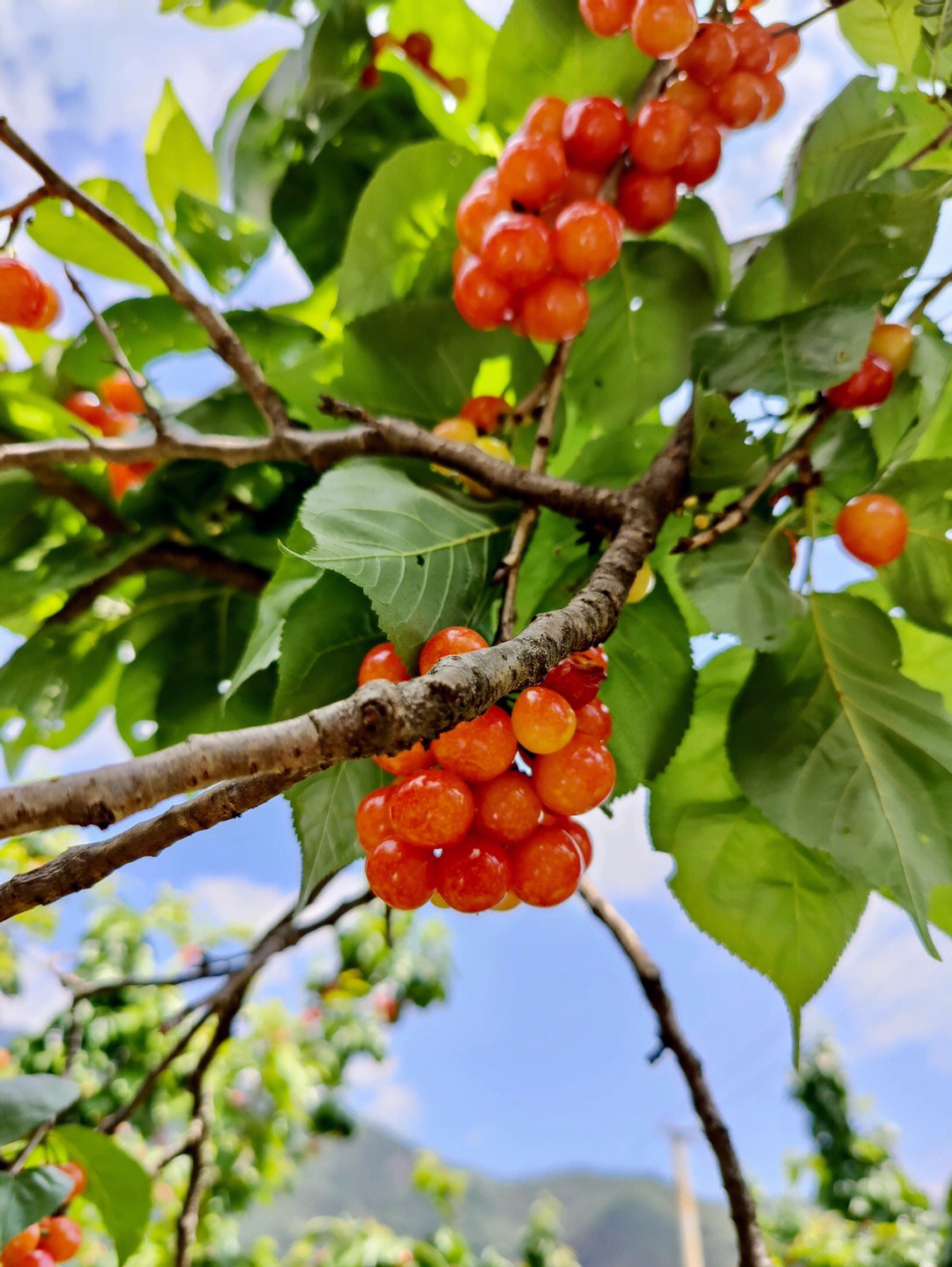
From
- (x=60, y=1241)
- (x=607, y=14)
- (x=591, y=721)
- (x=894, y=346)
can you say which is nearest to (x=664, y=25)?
(x=607, y=14)

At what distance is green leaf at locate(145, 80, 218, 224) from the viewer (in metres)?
0.45

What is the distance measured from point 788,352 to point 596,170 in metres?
0.10

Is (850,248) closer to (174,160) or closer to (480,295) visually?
(480,295)

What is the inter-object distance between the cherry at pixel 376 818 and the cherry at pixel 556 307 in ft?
0.56

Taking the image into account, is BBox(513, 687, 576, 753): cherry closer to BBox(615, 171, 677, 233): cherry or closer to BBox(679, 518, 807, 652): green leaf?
BBox(679, 518, 807, 652): green leaf

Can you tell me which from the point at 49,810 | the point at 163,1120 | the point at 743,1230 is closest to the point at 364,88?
the point at 49,810

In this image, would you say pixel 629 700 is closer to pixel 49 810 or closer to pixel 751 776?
pixel 751 776

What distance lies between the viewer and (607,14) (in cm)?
31

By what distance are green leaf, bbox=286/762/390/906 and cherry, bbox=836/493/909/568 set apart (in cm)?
17

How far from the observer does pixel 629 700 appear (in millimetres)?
298

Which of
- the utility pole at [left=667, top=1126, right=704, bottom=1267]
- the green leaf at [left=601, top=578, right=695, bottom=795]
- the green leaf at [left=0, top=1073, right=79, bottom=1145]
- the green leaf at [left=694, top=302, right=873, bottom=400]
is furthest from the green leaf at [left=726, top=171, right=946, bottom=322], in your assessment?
the utility pole at [left=667, top=1126, right=704, bottom=1267]

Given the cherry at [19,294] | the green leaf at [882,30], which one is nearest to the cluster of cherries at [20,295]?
the cherry at [19,294]

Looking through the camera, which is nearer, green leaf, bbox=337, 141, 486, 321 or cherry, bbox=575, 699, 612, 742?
cherry, bbox=575, 699, 612, 742

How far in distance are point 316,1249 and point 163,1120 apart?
1.66 ft
